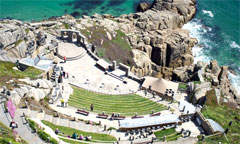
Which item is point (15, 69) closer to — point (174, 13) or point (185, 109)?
point (185, 109)

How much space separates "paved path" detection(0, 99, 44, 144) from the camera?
3107 cm

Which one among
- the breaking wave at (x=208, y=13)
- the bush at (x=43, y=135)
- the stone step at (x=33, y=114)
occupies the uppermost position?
the breaking wave at (x=208, y=13)

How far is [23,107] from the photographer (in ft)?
119

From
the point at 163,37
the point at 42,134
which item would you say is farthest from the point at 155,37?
the point at 42,134

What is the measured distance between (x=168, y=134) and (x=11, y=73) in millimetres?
31026

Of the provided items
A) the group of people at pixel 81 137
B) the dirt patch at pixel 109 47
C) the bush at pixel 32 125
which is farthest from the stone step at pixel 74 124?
the dirt patch at pixel 109 47

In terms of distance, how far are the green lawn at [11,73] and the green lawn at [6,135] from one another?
31.9 feet

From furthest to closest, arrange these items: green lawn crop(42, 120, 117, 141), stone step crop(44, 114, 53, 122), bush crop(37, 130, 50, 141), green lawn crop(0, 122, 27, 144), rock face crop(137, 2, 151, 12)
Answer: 1. rock face crop(137, 2, 151, 12)
2. stone step crop(44, 114, 53, 122)
3. green lawn crop(42, 120, 117, 141)
4. bush crop(37, 130, 50, 141)
5. green lawn crop(0, 122, 27, 144)

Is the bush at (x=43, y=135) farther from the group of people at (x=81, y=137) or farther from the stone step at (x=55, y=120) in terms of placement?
the stone step at (x=55, y=120)

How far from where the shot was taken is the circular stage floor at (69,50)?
58438 millimetres

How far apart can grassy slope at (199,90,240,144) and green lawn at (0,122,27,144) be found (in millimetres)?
28896

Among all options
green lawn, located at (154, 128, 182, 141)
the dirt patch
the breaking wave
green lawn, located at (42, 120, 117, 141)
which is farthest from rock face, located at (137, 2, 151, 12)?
green lawn, located at (42, 120, 117, 141)

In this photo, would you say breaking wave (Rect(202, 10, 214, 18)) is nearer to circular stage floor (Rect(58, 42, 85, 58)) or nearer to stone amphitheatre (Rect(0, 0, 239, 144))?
stone amphitheatre (Rect(0, 0, 239, 144))

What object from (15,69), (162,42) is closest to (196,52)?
(162,42)
